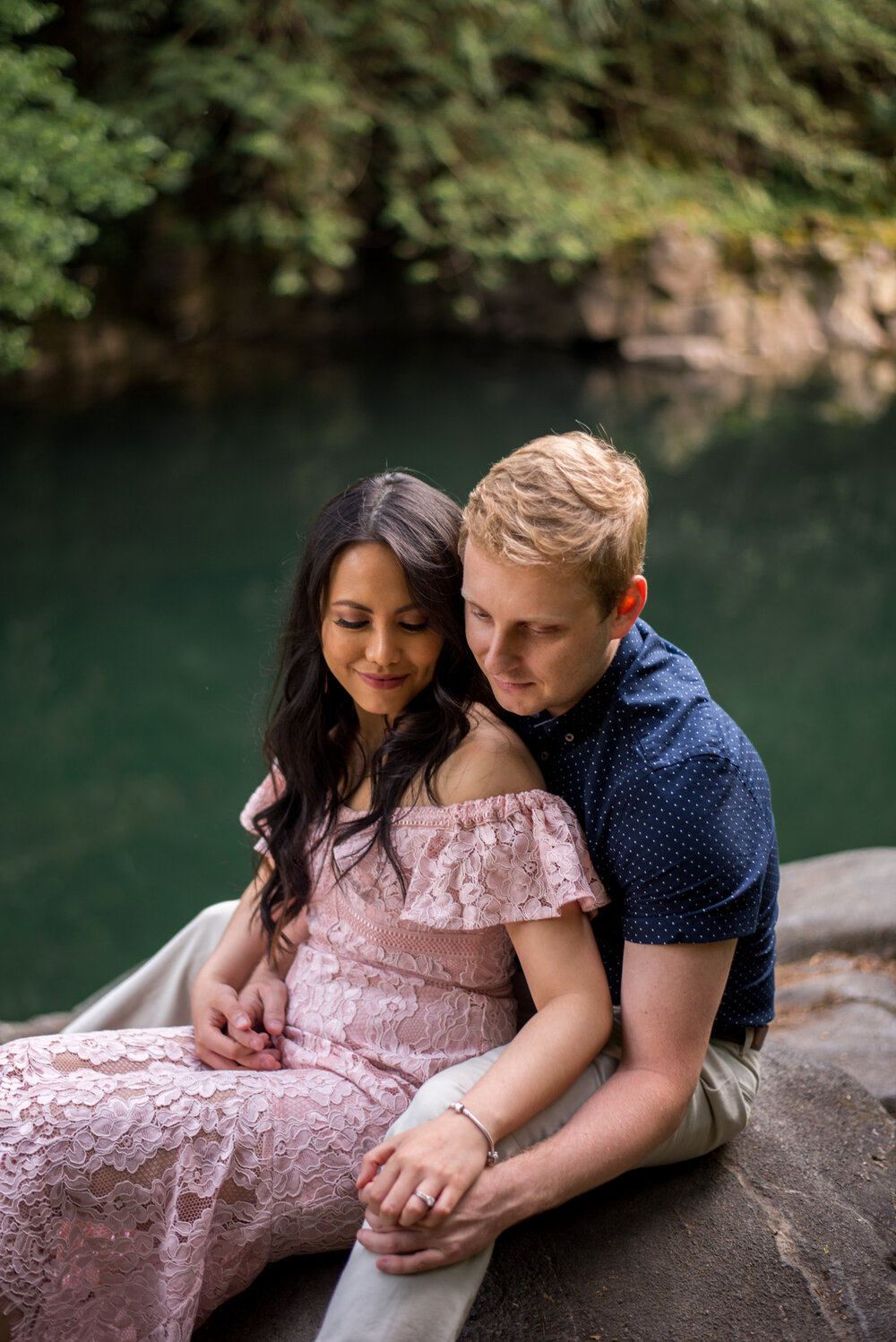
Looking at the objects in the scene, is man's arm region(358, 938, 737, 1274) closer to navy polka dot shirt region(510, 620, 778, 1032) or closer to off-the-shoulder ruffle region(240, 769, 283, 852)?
navy polka dot shirt region(510, 620, 778, 1032)

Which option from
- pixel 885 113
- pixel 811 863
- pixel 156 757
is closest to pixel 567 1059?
pixel 811 863

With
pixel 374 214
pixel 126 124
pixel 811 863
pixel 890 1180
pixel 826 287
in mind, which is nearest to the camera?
pixel 890 1180

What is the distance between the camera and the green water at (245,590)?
407 centimetres

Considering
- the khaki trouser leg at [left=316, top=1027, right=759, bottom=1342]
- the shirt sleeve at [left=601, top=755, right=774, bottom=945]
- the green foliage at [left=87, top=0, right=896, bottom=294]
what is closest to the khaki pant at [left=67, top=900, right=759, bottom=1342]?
the khaki trouser leg at [left=316, top=1027, right=759, bottom=1342]

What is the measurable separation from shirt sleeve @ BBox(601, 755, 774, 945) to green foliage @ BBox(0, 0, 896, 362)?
5.62 m

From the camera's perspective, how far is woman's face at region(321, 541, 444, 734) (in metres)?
1.55

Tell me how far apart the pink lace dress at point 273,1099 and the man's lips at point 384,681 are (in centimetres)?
18


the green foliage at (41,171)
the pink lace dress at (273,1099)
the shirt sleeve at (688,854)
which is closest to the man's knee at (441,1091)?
the pink lace dress at (273,1099)

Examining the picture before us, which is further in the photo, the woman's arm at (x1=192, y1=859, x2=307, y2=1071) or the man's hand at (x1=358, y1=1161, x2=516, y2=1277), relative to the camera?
the woman's arm at (x1=192, y1=859, x2=307, y2=1071)

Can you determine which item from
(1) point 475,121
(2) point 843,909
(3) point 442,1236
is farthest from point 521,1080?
(1) point 475,121

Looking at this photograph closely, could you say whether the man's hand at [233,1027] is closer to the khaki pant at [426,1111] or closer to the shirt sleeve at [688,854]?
the khaki pant at [426,1111]

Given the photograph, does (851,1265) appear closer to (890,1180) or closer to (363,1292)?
(890,1180)

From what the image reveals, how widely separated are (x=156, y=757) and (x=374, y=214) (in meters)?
8.77

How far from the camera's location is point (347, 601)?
5.17 feet
